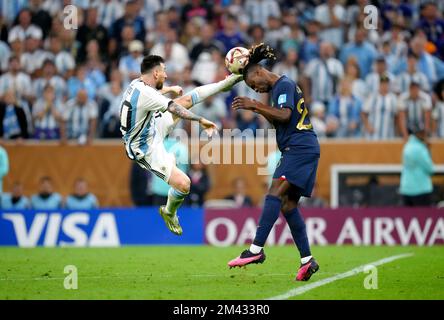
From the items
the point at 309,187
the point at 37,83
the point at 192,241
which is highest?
the point at 37,83

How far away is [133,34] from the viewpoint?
21078 mm

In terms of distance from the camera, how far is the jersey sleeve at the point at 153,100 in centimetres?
1205

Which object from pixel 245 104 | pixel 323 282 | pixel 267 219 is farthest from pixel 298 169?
pixel 323 282

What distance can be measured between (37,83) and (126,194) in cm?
311

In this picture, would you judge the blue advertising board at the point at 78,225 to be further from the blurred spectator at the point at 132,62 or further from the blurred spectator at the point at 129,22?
the blurred spectator at the point at 129,22

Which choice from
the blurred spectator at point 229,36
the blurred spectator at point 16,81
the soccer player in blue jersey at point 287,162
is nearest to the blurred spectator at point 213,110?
the blurred spectator at point 229,36

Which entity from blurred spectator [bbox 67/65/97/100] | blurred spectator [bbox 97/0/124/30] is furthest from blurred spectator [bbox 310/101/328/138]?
blurred spectator [bbox 97/0/124/30]

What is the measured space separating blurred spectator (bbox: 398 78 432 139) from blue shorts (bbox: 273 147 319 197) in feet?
27.6

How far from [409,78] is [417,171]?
107 inches

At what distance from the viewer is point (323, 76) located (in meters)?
20.1

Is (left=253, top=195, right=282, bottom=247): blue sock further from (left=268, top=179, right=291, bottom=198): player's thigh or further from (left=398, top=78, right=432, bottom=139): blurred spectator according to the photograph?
(left=398, top=78, right=432, bottom=139): blurred spectator

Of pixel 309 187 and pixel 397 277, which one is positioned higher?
pixel 309 187
